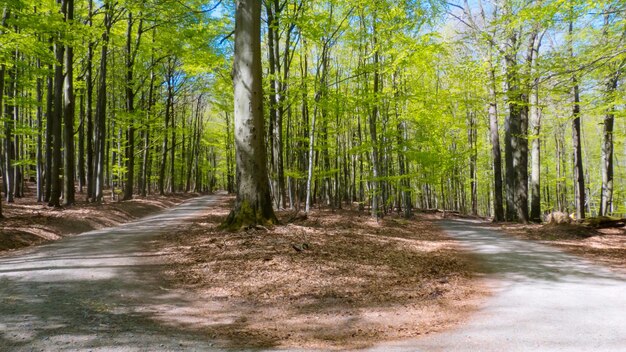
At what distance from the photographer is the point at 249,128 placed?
929 cm

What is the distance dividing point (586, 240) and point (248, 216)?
429 inches

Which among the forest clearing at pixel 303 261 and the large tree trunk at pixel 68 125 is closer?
the forest clearing at pixel 303 261

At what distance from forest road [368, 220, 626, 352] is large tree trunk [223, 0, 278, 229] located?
18.5ft

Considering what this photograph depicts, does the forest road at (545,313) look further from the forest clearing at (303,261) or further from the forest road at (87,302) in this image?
the forest road at (87,302)

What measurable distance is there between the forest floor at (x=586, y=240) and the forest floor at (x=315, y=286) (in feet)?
10.7

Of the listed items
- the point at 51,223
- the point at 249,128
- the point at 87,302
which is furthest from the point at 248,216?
the point at 51,223

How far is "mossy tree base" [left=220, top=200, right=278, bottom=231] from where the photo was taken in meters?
9.38

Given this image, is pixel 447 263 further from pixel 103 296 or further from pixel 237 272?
pixel 103 296

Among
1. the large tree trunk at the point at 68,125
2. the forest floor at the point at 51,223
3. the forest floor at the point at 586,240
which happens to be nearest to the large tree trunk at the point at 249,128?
the forest floor at the point at 51,223

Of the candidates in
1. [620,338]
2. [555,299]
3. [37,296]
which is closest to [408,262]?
[555,299]

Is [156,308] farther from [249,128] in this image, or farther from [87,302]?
[249,128]

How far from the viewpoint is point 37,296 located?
5.32 metres

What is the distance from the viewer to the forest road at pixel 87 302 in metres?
3.98

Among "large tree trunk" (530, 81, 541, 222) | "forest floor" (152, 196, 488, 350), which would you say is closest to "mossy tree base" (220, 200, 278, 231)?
"forest floor" (152, 196, 488, 350)
